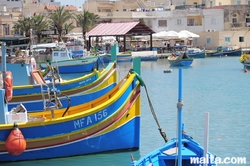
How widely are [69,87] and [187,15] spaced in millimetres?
64164

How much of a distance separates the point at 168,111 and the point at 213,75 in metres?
21.9

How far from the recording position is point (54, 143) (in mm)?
14734

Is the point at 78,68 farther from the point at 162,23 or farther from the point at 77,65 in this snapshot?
the point at 162,23

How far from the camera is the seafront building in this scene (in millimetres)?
78625

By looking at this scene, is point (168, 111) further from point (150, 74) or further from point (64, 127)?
point (150, 74)

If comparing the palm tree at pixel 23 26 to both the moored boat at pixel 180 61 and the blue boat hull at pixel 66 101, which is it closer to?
the moored boat at pixel 180 61

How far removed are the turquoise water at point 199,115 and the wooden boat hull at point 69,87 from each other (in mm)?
2393

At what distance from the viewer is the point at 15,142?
13758 mm

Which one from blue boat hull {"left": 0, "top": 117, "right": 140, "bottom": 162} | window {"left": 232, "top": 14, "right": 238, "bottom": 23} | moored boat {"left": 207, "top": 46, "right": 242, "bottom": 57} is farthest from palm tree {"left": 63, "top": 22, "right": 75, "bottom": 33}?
blue boat hull {"left": 0, "top": 117, "right": 140, "bottom": 162}

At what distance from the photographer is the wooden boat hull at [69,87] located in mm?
18688

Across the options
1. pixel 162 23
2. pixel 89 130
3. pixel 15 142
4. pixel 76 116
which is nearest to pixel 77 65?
pixel 89 130

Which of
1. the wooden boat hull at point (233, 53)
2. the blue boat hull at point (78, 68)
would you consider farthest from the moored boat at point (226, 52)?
the blue boat hull at point (78, 68)

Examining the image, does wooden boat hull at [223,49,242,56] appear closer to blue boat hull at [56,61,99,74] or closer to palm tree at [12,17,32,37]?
palm tree at [12,17,32,37]
